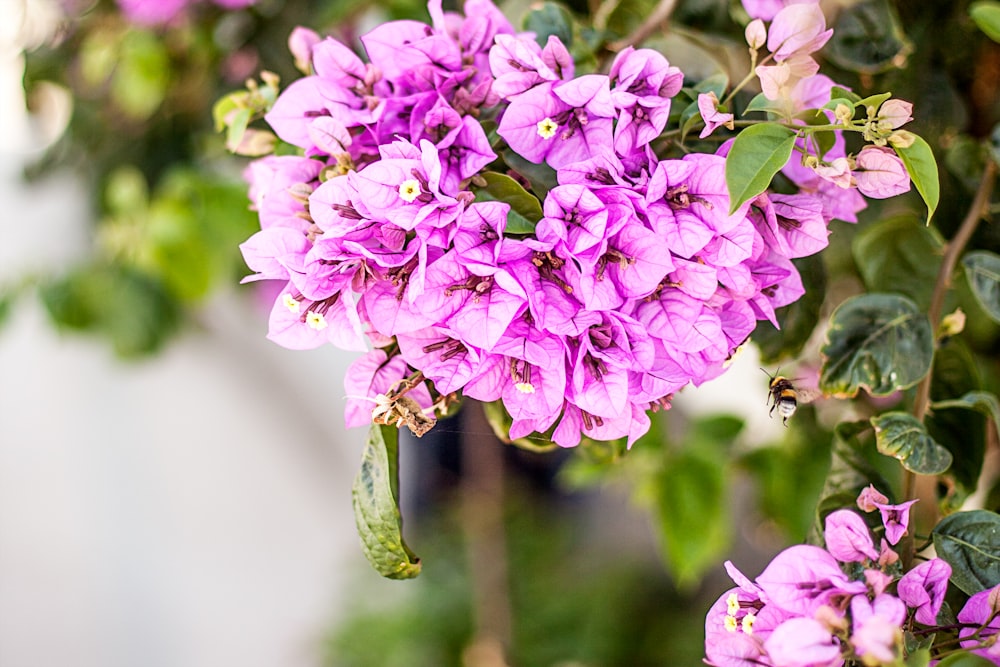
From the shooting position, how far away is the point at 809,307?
0.48 metres

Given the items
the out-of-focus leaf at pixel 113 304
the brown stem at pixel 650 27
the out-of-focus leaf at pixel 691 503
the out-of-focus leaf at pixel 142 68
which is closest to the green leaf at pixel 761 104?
the brown stem at pixel 650 27

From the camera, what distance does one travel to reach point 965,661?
1.02 ft

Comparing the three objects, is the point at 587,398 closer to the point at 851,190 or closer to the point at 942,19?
the point at 851,190

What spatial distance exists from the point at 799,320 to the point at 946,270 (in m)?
0.09

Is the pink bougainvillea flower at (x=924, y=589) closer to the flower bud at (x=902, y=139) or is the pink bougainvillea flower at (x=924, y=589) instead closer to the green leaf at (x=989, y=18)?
the flower bud at (x=902, y=139)

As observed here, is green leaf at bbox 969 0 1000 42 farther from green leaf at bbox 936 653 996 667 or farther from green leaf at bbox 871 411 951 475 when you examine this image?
green leaf at bbox 936 653 996 667

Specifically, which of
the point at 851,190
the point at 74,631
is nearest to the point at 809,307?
the point at 851,190

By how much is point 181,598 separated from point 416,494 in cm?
55

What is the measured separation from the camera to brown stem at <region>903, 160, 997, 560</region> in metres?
0.45

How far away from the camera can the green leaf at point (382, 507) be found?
376mm

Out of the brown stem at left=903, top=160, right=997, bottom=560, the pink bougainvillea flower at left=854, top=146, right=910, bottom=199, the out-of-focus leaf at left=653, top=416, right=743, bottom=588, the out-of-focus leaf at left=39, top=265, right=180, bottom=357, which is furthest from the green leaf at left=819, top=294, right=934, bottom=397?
the out-of-focus leaf at left=39, top=265, right=180, bottom=357

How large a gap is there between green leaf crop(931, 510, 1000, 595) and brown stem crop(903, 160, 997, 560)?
0.14 ft

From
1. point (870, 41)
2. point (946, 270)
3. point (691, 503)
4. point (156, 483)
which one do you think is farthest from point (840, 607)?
point (156, 483)

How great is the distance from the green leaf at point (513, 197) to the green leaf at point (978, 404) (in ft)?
0.90
